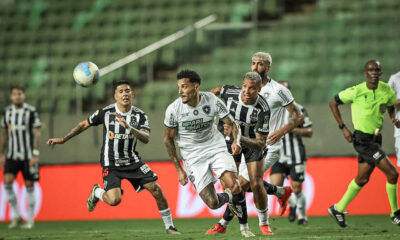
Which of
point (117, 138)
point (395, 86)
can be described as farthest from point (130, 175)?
point (395, 86)

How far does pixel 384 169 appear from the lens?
822cm

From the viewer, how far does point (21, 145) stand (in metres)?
10.6

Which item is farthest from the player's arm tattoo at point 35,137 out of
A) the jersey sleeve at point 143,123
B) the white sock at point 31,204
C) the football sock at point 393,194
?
the football sock at point 393,194

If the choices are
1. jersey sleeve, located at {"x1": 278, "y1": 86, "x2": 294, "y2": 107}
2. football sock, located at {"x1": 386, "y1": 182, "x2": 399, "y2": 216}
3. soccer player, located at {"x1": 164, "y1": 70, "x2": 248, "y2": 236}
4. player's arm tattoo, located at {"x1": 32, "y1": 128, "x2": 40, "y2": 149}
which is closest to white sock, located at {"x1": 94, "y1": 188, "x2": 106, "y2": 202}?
soccer player, located at {"x1": 164, "y1": 70, "x2": 248, "y2": 236}

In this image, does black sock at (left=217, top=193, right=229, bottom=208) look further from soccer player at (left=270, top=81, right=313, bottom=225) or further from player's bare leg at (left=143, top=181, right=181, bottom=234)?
soccer player at (left=270, top=81, right=313, bottom=225)

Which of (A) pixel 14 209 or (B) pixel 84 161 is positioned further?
(B) pixel 84 161

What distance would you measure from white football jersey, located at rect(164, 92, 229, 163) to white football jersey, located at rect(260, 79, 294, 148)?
970mm

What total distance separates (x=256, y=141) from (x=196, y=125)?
0.71 metres

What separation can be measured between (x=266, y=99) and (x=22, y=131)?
462 cm

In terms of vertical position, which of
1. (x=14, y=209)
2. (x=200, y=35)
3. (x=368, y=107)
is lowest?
(x=14, y=209)

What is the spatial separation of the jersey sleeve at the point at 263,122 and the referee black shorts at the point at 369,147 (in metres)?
1.63

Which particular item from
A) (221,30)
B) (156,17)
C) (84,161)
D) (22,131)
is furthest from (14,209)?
(156,17)

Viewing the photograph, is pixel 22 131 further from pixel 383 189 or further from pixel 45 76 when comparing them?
pixel 383 189

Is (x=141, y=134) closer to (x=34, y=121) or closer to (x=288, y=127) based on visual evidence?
(x=288, y=127)
